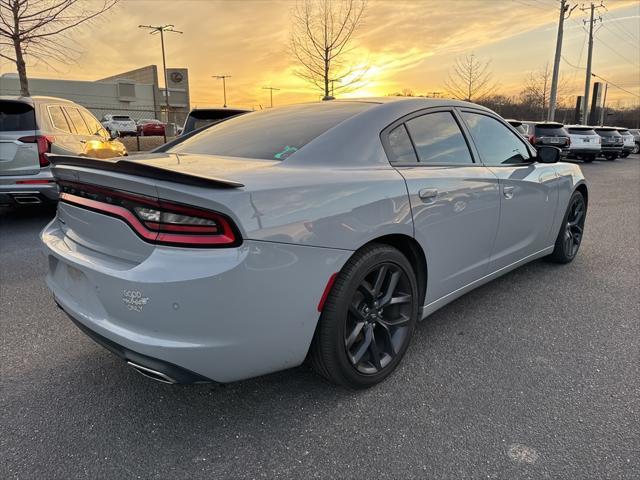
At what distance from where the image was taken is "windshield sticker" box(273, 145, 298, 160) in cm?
238

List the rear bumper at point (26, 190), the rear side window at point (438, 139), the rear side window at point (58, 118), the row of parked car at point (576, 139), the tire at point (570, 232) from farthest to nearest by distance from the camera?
the row of parked car at point (576, 139)
the rear side window at point (58, 118)
the rear bumper at point (26, 190)
the tire at point (570, 232)
the rear side window at point (438, 139)

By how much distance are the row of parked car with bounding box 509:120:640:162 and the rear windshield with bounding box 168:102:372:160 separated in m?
12.5

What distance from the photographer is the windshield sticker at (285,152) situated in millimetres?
2379

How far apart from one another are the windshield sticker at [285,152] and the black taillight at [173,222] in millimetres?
714

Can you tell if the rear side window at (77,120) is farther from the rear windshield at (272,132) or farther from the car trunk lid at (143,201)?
the car trunk lid at (143,201)

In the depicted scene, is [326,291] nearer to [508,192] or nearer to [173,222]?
[173,222]

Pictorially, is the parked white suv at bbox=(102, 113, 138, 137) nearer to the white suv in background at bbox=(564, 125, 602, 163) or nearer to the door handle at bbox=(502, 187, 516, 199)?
the white suv in background at bbox=(564, 125, 602, 163)

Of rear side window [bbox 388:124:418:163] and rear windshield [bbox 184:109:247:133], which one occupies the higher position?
rear windshield [bbox 184:109:247:133]

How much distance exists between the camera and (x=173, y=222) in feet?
5.97

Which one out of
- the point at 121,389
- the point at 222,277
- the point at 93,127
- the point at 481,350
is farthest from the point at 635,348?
the point at 93,127

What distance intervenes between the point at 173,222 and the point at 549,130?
18573mm

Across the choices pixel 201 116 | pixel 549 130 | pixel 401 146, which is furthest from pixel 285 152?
pixel 549 130

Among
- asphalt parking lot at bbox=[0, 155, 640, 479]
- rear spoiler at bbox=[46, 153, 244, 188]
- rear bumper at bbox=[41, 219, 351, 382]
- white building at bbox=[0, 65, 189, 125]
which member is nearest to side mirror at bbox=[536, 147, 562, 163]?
asphalt parking lot at bbox=[0, 155, 640, 479]

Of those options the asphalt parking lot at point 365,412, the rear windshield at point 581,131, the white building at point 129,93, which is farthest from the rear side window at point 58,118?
the white building at point 129,93
